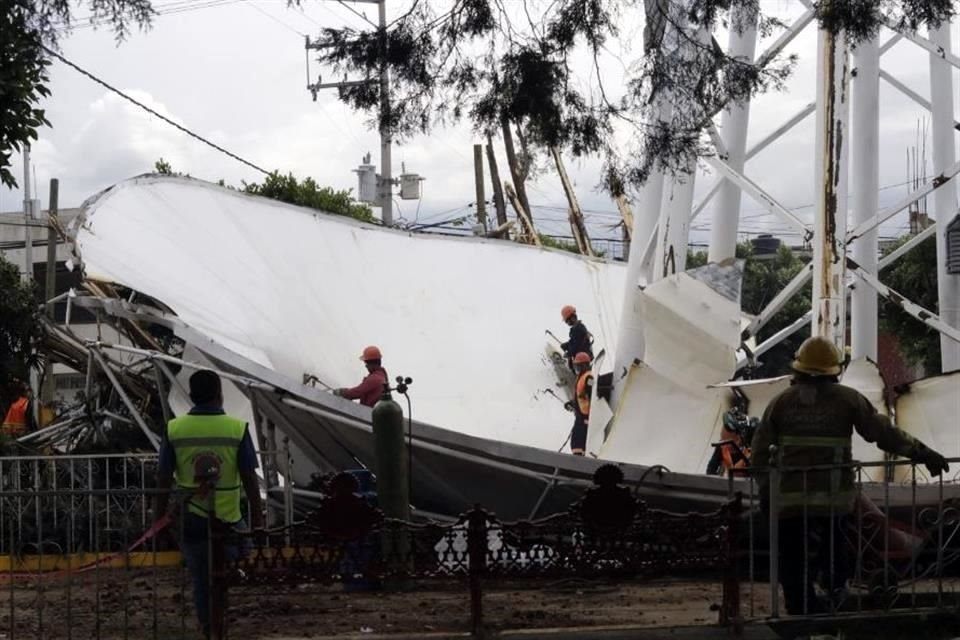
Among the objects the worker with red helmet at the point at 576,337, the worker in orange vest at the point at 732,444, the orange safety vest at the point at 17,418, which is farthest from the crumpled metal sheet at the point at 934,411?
→ the orange safety vest at the point at 17,418

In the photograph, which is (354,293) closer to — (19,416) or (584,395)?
(584,395)

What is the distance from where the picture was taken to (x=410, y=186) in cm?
4094

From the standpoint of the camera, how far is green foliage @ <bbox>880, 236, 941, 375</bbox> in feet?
97.4

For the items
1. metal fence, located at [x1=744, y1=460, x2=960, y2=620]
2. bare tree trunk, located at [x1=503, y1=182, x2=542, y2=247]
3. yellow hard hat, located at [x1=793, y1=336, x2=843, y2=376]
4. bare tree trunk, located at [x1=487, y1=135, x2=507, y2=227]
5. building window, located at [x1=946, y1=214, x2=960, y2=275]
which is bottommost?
metal fence, located at [x1=744, y1=460, x2=960, y2=620]

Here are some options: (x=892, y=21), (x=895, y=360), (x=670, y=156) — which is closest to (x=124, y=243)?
(x=670, y=156)

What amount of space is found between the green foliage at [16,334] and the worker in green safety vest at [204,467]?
7837mm

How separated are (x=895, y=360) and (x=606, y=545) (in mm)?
30436

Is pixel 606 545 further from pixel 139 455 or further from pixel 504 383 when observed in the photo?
pixel 504 383

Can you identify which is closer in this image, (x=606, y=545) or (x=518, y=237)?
(x=606, y=545)

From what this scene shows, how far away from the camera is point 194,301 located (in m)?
16.2

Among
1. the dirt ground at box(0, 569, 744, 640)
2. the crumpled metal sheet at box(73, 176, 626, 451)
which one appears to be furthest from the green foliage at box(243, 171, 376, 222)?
the dirt ground at box(0, 569, 744, 640)

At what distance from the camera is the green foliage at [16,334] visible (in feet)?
53.5

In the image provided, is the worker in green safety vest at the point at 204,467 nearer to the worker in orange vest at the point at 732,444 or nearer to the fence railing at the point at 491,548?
the fence railing at the point at 491,548

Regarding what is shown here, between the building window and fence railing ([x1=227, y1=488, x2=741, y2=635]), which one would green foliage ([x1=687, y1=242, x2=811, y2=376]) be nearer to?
the building window
